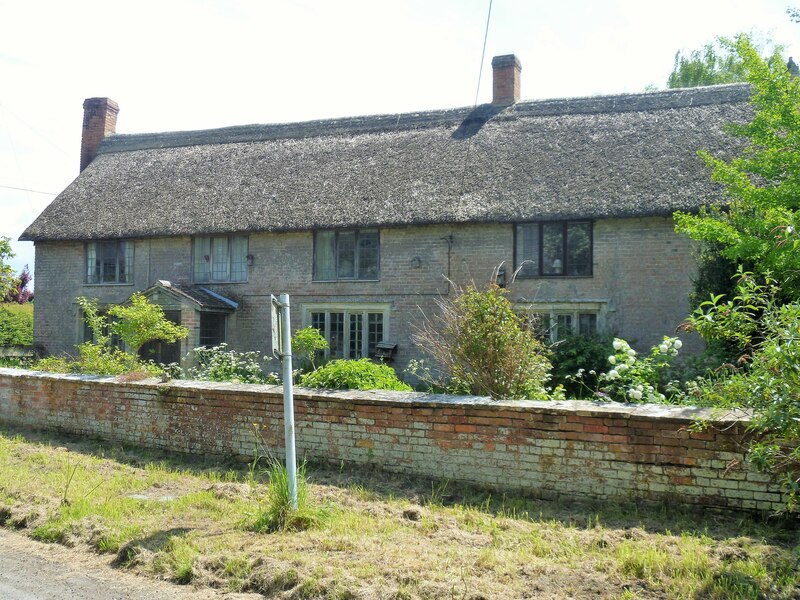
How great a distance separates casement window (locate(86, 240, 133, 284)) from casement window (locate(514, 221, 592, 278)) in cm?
1089

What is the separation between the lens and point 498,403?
6977 millimetres

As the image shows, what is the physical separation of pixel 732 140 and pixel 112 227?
15795 millimetres

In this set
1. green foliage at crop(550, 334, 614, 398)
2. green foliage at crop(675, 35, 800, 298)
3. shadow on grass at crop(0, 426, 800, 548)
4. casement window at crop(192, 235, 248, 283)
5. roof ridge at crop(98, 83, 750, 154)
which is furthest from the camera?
casement window at crop(192, 235, 248, 283)

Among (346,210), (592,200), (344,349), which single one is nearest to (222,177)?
(346,210)

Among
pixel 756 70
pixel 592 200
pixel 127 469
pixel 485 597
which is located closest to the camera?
pixel 485 597

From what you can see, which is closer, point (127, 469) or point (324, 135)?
point (127, 469)

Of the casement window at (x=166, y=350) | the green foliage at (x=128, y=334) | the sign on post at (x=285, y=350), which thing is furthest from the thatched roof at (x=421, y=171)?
the sign on post at (x=285, y=350)

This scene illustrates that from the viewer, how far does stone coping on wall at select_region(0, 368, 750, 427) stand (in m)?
6.04

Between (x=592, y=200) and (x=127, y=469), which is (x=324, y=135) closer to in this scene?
(x=592, y=200)

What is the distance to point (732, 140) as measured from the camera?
15570 mm

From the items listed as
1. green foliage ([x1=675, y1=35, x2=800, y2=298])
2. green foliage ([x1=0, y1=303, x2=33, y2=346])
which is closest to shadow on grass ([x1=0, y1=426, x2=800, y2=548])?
green foliage ([x1=675, y1=35, x2=800, y2=298])

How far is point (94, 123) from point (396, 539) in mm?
22193

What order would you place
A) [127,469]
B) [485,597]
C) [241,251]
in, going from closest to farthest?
[485,597]
[127,469]
[241,251]

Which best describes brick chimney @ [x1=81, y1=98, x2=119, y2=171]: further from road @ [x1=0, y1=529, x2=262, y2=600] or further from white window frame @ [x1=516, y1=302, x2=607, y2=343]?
road @ [x1=0, y1=529, x2=262, y2=600]
